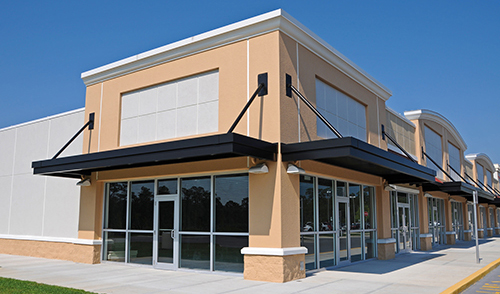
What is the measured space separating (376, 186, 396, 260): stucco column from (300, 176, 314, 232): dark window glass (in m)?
5.10

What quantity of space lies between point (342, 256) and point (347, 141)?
5453 mm

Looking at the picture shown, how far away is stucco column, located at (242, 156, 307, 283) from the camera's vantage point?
35.4 feet

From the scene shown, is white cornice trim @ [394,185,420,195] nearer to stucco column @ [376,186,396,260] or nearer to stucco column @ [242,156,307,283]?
stucco column @ [376,186,396,260]

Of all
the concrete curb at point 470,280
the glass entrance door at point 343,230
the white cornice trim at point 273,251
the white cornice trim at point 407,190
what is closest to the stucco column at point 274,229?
the white cornice trim at point 273,251

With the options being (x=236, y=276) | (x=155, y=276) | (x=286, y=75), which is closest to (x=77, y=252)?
(x=155, y=276)

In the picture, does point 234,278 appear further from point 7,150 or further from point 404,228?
point 7,150

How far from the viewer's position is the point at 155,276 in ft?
38.9

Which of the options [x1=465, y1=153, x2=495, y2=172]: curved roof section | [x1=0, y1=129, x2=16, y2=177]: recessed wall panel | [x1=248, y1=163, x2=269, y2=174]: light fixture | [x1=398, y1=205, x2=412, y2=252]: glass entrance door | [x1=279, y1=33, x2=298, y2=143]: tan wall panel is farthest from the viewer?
[x1=465, y1=153, x2=495, y2=172]: curved roof section

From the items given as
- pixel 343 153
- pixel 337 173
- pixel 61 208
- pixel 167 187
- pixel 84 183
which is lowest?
pixel 61 208

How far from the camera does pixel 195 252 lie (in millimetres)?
12586

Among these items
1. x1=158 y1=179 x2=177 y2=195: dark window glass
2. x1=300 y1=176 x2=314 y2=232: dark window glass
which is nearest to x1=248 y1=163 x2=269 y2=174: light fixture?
x1=300 y1=176 x2=314 y2=232: dark window glass

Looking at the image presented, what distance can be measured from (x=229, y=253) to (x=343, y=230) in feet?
14.3

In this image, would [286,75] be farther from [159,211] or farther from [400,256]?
[400,256]

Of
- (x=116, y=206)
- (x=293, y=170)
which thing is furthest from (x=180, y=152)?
(x=116, y=206)
